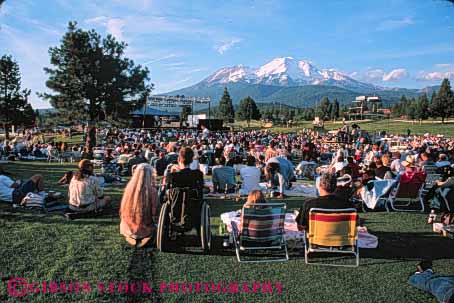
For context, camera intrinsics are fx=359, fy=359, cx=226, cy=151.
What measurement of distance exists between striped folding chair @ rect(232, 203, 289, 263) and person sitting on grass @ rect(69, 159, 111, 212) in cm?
313

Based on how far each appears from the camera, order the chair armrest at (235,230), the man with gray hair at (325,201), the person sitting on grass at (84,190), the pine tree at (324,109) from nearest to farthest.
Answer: the man with gray hair at (325,201), the chair armrest at (235,230), the person sitting on grass at (84,190), the pine tree at (324,109)

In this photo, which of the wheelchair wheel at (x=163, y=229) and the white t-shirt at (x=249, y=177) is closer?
the wheelchair wheel at (x=163, y=229)

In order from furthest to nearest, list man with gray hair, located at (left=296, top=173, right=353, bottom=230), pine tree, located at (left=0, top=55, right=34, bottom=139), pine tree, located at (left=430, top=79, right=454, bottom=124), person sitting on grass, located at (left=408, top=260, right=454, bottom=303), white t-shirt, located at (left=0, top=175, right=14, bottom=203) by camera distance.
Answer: pine tree, located at (left=430, top=79, right=454, bottom=124) → pine tree, located at (left=0, top=55, right=34, bottom=139) → white t-shirt, located at (left=0, top=175, right=14, bottom=203) → man with gray hair, located at (left=296, top=173, right=353, bottom=230) → person sitting on grass, located at (left=408, top=260, right=454, bottom=303)

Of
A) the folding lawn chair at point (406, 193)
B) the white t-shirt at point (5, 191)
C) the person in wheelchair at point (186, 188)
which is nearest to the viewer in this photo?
the person in wheelchair at point (186, 188)

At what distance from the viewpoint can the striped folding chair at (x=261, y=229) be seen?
15.3 ft

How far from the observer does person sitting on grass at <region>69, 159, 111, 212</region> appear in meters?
6.50

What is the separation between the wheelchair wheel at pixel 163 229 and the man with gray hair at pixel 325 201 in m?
1.81

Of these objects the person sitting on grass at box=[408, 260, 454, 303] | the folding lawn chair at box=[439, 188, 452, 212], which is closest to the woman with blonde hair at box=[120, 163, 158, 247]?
Result: the person sitting on grass at box=[408, 260, 454, 303]

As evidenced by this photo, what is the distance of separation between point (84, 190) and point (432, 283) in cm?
558

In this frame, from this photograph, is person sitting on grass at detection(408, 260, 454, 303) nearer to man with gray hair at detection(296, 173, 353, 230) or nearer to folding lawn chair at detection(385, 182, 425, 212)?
man with gray hair at detection(296, 173, 353, 230)

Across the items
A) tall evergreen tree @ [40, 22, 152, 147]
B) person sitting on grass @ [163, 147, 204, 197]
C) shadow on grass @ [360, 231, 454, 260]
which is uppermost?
tall evergreen tree @ [40, 22, 152, 147]

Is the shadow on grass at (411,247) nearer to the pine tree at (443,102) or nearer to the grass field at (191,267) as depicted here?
the grass field at (191,267)

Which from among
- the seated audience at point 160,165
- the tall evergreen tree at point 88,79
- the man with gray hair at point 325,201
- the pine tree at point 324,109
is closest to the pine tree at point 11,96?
the tall evergreen tree at point 88,79

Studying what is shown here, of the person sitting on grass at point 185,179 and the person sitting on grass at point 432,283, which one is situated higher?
the person sitting on grass at point 185,179
